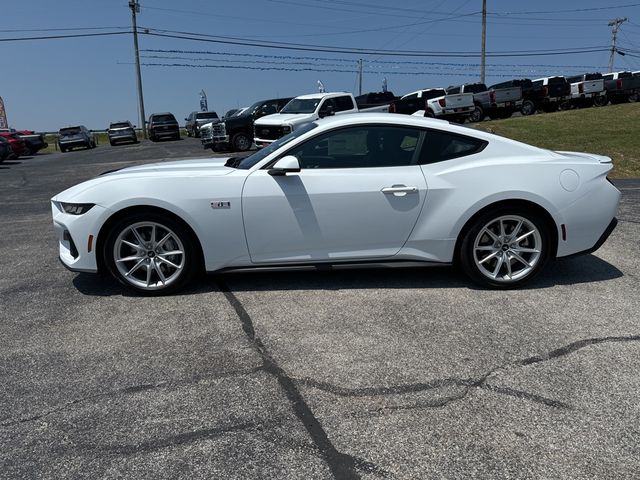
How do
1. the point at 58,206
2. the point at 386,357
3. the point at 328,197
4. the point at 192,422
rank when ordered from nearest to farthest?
the point at 192,422 → the point at 386,357 → the point at 328,197 → the point at 58,206

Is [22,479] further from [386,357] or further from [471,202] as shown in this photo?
[471,202]

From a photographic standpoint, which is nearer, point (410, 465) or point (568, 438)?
point (410, 465)

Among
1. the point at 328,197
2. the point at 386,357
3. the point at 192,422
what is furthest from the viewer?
the point at 328,197

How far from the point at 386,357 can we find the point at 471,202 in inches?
66.6

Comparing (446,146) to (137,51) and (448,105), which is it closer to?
(448,105)

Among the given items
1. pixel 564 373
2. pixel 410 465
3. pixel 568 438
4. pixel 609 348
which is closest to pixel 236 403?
pixel 410 465

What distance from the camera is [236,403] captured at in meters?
2.83

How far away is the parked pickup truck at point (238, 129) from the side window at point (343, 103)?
3613 millimetres

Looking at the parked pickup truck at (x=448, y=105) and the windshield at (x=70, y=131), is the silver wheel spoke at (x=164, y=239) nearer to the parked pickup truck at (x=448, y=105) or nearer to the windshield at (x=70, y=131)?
the parked pickup truck at (x=448, y=105)

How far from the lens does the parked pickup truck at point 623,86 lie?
29.6 m

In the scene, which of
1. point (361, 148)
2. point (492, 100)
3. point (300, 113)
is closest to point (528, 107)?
point (492, 100)

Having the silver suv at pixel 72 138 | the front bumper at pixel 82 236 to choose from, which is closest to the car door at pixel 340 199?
the front bumper at pixel 82 236

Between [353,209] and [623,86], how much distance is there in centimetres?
3161

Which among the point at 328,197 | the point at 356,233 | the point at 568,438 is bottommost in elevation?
the point at 568,438
